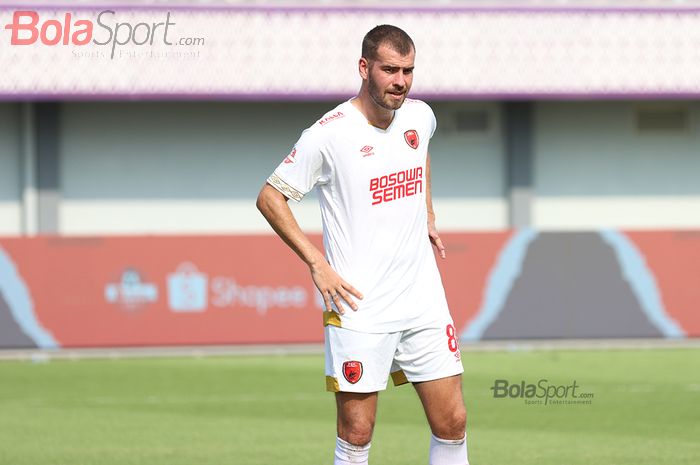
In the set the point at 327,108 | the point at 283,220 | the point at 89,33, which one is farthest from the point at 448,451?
the point at 327,108

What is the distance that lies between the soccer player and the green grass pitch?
293 centimetres

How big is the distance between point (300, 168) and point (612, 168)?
63.5ft

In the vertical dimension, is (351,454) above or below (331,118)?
below

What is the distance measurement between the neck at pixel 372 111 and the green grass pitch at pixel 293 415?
3.47 meters

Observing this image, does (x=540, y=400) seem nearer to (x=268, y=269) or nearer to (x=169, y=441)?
(x=169, y=441)

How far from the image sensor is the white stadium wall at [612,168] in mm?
24984

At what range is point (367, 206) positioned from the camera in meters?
6.46

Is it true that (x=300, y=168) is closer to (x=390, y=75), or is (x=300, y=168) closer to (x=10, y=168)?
(x=390, y=75)

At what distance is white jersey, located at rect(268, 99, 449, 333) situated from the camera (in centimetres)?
643

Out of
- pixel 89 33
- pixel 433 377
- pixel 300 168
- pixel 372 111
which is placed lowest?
pixel 433 377

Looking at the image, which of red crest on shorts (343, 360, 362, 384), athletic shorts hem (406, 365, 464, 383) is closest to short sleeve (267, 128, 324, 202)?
red crest on shorts (343, 360, 362, 384)

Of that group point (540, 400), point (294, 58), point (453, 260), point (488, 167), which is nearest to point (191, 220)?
point (294, 58)

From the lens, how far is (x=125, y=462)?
9.45 m

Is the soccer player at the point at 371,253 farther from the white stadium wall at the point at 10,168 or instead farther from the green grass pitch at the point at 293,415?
the white stadium wall at the point at 10,168
